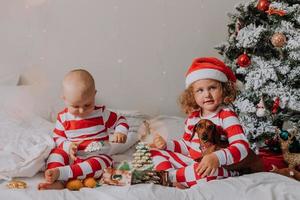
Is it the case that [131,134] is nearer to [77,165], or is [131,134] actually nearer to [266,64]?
[77,165]

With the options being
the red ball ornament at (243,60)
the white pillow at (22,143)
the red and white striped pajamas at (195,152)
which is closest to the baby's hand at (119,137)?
the red and white striped pajamas at (195,152)

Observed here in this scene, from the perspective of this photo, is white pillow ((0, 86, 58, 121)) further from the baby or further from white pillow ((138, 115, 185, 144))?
the baby

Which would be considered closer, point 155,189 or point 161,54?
point 155,189

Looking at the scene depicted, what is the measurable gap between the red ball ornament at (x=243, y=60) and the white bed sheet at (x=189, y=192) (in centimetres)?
82

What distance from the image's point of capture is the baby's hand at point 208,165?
4.95 feet

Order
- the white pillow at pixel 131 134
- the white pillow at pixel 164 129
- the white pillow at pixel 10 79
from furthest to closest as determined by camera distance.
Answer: the white pillow at pixel 10 79
the white pillow at pixel 164 129
the white pillow at pixel 131 134

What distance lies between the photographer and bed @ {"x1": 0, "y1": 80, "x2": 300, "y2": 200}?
1378 mm

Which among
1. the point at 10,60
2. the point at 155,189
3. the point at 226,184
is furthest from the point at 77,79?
the point at 10,60

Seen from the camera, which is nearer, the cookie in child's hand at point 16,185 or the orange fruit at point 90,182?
the cookie in child's hand at point 16,185

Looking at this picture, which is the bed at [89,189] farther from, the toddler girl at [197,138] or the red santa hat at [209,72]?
the red santa hat at [209,72]

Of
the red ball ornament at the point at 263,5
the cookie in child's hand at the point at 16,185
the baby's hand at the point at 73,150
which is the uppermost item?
the red ball ornament at the point at 263,5

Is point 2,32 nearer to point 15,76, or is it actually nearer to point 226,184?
point 15,76

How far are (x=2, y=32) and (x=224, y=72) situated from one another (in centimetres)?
148

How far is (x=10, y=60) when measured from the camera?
8.95ft
